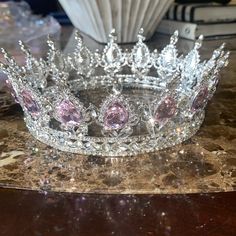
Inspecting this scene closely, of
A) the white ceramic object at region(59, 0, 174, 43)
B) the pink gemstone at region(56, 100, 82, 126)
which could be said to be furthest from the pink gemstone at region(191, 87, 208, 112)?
the white ceramic object at region(59, 0, 174, 43)

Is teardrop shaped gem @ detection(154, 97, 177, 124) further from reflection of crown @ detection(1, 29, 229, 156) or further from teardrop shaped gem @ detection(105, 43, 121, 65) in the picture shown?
teardrop shaped gem @ detection(105, 43, 121, 65)

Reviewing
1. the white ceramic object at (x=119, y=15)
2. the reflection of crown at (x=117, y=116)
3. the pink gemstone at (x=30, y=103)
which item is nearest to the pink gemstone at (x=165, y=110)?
the reflection of crown at (x=117, y=116)

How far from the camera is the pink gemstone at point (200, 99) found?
53 cm

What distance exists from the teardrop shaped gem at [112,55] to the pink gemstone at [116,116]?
0.30 metres

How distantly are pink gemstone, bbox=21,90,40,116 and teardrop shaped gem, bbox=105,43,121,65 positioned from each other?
0.91 ft

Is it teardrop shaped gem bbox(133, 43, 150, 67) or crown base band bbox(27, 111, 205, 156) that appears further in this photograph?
teardrop shaped gem bbox(133, 43, 150, 67)

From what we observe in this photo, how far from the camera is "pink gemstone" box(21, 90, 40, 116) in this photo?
0.53m

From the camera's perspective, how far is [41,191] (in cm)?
41

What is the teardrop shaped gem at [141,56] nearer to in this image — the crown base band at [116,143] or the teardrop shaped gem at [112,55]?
the teardrop shaped gem at [112,55]

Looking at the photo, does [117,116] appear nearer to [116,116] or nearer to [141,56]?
[116,116]

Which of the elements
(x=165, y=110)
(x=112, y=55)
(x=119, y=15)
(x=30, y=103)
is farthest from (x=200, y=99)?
(x=119, y=15)

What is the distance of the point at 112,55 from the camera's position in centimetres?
81

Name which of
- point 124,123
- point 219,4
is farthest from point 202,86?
point 219,4

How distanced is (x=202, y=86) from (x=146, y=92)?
21cm
